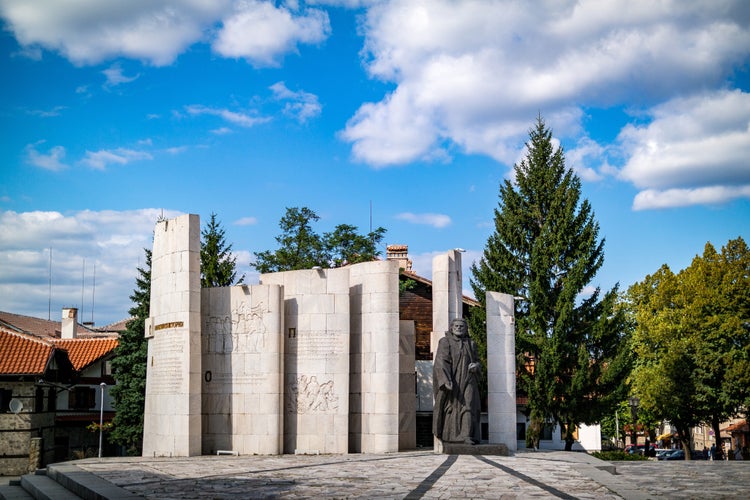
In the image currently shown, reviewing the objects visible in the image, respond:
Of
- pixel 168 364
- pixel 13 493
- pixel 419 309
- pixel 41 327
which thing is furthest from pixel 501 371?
pixel 41 327

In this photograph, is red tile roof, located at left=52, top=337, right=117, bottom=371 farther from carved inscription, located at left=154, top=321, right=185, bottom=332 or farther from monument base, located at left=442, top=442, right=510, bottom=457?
monument base, located at left=442, top=442, right=510, bottom=457

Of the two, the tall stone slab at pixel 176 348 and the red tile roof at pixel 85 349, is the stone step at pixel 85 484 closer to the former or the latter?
the tall stone slab at pixel 176 348

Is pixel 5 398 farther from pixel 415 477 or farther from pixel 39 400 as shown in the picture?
pixel 415 477

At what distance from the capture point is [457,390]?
21.3m

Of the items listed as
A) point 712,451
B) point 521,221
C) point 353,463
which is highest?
point 521,221

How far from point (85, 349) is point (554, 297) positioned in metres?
28.6

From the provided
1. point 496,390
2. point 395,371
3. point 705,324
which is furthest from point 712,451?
point 395,371

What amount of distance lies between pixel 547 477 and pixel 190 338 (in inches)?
423

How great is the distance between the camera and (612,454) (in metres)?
25.9

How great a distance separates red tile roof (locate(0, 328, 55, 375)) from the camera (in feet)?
113

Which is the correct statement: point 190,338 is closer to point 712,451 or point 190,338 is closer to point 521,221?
point 521,221

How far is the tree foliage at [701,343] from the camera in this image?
3569 centimetres

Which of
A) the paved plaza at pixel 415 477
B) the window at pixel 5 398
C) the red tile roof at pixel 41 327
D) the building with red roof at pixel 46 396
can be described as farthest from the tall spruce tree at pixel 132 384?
the red tile roof at pixel 41 327

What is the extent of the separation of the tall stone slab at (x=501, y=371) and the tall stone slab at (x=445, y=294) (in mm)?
1108
